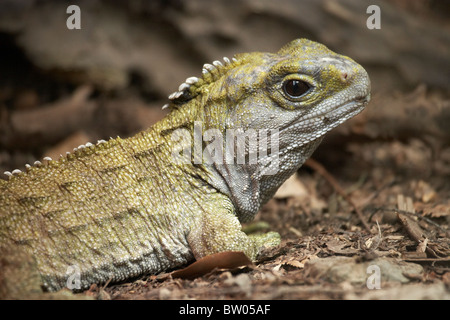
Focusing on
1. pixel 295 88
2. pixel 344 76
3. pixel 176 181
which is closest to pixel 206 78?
pixel 295 88

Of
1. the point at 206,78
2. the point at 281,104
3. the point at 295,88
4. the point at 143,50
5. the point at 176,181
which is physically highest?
the point at 143,50

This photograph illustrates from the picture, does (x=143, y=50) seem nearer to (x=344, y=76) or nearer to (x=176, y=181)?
(x=176, y=181)

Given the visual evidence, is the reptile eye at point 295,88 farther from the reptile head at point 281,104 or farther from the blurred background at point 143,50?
the blurred background at point 143,50

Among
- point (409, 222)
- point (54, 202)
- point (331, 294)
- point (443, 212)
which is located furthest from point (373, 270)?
point (54, 202)

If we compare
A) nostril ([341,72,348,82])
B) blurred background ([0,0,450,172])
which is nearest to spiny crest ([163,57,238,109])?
nostril ([341,72,348,82])
